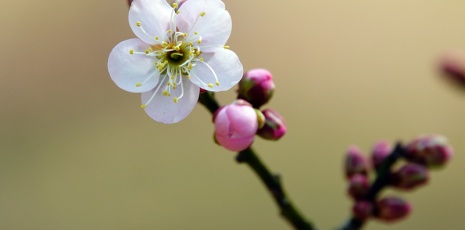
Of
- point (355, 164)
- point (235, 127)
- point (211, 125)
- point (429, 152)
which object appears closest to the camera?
point (235, 127)

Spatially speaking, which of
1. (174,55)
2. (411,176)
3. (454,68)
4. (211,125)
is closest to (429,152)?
(411,176)

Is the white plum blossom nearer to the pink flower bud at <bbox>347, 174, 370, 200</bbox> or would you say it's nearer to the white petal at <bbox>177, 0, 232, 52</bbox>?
the white petal at <bbox>177, 0, 232, 52</bbox>

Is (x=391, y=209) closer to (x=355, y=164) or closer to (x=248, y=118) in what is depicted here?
(x=355, y=164)

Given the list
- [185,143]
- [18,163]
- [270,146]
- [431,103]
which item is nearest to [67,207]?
[18,163]

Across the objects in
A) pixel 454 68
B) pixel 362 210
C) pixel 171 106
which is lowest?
pixel 362 210

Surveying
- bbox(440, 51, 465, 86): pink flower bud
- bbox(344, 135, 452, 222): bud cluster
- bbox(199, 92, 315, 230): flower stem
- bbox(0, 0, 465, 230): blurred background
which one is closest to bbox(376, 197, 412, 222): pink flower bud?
bbox(344, 135, 452, 222): bud cluster

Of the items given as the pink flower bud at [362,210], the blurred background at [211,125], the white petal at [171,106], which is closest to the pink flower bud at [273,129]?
the white petal at [171,106]
